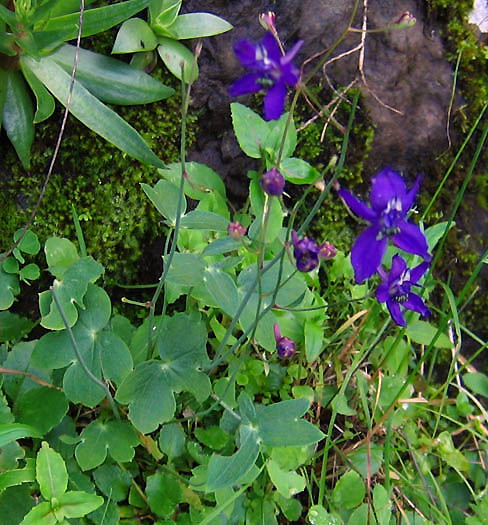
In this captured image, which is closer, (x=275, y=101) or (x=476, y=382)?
(x=275, y=101)

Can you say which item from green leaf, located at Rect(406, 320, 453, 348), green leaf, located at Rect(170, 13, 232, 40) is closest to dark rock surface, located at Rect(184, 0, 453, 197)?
green leaf, located at Rect(170, 13, 232, 40)

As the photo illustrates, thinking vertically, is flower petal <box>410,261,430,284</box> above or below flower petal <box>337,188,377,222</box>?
below

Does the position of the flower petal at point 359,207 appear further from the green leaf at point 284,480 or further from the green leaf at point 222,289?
the green leaf at point 284,480

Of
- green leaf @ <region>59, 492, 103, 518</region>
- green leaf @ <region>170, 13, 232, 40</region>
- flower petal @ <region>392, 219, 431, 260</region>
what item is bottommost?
green leaf @ <region>59, 492, 103, 518</region>

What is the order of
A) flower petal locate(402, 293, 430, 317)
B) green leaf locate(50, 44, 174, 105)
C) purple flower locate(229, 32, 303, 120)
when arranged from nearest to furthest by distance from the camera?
purple flower locate(229, 32, 303, 120) → flower petal locate(402, 293, 430, 317) → green leaf locate(50, 44, 174, 105)

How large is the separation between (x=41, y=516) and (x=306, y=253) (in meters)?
0.70

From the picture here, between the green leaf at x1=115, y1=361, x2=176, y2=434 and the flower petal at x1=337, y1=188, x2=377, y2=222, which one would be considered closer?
the flower petal at x1=337, y1=188, x2=377, y2=222

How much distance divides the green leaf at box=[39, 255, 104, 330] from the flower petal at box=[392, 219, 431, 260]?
0.66m

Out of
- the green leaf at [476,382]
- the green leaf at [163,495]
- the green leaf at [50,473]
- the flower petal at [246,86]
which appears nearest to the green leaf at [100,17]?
the flower petal at [246,86]

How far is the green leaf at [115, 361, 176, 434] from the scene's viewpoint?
136cm

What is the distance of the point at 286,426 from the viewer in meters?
1.30

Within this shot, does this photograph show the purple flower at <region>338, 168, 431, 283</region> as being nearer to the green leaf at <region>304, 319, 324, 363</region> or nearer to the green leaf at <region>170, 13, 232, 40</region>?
the green leaf at <region>304, 319, 324, 363</region>

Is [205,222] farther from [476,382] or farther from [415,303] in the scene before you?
[476,382]

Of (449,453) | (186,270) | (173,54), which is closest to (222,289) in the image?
(186,270)
